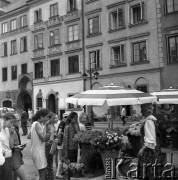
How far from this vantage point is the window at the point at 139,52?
2464 centimetres

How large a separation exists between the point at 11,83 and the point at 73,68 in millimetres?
10177

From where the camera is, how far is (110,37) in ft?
87.9

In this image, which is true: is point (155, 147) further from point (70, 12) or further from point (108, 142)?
point (70, 12)

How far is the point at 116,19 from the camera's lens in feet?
87.8

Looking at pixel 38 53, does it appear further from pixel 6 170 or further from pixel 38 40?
pixel 6 170

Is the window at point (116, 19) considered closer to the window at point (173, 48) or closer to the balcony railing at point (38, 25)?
the window at point (173, 48)

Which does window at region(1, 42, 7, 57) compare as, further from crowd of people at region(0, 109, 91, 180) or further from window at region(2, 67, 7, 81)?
crowd of people at region(0, 109, 91, 180)

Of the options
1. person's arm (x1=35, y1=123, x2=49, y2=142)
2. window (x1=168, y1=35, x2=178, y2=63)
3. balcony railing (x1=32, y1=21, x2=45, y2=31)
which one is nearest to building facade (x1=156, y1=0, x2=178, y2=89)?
window (x1=168, y1=35, x2=178, y2=63)

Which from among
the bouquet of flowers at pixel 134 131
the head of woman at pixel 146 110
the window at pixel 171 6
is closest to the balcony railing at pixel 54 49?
the window at pixel 171 6

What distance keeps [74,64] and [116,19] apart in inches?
245

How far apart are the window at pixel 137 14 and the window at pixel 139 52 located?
192 centimetres

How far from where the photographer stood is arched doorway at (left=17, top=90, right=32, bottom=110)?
34844mm

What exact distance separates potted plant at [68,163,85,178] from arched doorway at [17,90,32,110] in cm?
2788

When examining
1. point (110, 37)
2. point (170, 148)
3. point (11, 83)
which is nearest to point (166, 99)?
point (170, 148)
